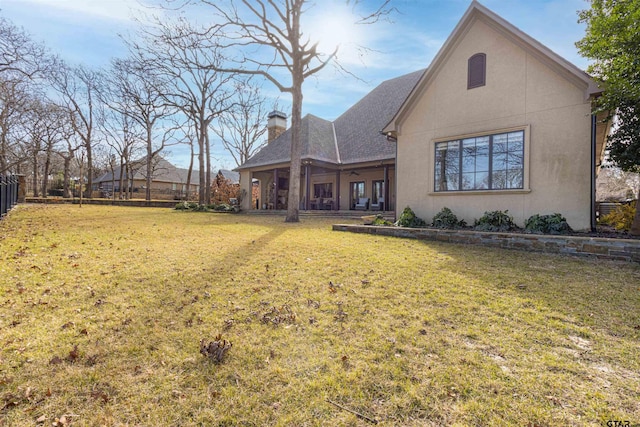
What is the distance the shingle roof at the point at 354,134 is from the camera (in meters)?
16.7

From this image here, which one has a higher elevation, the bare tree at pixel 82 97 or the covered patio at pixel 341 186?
the bare tree at pixel 82 97

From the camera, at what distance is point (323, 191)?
827 inches

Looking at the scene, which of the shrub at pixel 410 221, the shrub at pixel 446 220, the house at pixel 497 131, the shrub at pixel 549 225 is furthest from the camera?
the shrub at pixel 410 221

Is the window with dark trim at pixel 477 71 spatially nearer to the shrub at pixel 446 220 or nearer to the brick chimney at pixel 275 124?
the shrub at pixel 446 220

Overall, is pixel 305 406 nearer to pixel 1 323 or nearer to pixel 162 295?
pixel 162 295

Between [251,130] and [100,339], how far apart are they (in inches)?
1415

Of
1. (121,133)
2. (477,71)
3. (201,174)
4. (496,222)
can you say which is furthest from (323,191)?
(121,133)

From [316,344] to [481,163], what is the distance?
869cm

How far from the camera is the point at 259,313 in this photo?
10.4 feet

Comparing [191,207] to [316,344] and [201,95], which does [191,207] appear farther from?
[316,344]

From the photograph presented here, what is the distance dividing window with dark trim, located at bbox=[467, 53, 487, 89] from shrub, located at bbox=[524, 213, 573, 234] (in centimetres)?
444

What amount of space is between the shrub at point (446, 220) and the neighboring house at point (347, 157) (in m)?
6.52

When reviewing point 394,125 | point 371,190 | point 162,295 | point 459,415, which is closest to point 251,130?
point 371,190

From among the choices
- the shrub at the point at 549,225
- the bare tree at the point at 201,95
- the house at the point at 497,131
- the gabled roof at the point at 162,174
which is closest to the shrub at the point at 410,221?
the house at the point at 497,131
